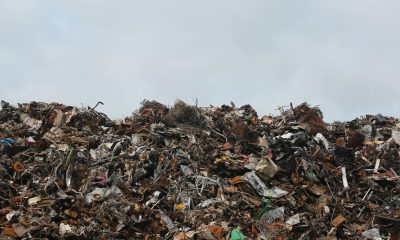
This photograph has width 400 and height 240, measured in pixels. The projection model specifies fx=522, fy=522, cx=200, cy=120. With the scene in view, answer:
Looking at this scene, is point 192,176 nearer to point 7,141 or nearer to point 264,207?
point 264,207

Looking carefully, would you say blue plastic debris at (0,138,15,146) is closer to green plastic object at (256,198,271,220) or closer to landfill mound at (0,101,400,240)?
landfill mound at (0,101,400,240)

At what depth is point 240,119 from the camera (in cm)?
1425

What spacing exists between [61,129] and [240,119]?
4.74m

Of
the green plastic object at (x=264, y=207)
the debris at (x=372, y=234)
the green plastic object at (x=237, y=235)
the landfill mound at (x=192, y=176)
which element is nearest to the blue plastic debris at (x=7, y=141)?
the landfill mound at (x=192, y=176)

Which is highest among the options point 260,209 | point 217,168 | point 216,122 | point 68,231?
point 216,122

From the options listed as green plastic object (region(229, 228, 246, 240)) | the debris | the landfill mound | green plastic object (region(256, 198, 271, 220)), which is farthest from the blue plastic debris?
the debris

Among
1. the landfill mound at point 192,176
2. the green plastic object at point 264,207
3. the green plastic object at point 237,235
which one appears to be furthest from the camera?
the green plastic object at point 264,207

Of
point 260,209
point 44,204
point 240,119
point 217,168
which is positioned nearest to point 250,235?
point 260,209

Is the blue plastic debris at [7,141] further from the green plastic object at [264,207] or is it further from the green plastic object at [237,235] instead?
the green plastic object at [264,207]

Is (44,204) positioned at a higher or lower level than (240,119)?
lower

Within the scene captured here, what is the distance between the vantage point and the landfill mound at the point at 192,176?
9719mm

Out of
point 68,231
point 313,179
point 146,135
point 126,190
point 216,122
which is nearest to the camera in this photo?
point 68,231

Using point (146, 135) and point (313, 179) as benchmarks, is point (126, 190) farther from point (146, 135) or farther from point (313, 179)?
point (313, 179)

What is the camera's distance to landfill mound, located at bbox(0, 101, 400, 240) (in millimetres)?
9719
